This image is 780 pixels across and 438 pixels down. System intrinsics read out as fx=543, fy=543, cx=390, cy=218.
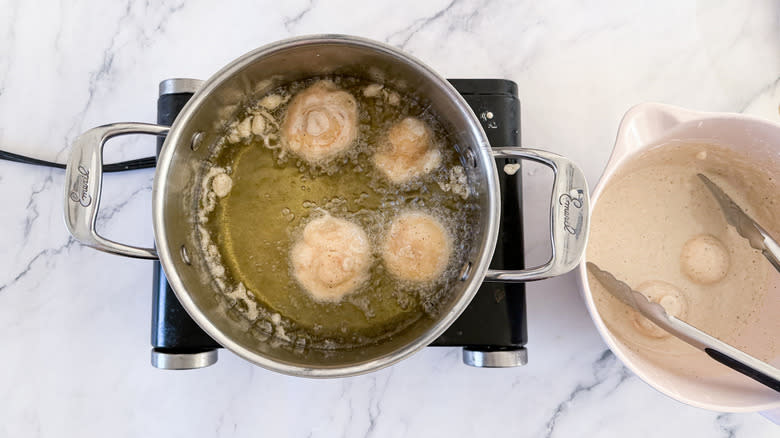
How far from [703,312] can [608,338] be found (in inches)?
7.6

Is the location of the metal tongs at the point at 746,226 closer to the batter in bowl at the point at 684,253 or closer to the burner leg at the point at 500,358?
the batter in bowl at the point at 684,253

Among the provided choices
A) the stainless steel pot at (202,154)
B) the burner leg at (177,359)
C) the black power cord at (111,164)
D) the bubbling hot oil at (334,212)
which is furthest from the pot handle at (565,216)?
the black power cord at (111,164)

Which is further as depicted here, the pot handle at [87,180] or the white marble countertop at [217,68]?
the white marble countertop at [217,68]

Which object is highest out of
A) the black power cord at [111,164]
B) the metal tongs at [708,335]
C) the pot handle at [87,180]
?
the black power cord at [111,164]

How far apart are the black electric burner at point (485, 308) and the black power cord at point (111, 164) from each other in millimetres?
143

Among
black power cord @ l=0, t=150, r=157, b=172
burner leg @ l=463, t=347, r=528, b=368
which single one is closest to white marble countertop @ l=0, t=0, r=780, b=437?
black power cord @ l=0, t=150, r=157, b=172

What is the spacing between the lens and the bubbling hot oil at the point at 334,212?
65 cm

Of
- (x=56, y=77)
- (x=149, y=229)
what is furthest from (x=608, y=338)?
(x=56, y=77)

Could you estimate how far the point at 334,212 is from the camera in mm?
666

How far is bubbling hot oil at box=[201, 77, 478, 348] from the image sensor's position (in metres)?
0.65

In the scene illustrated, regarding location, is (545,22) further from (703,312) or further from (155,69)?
(155,69)

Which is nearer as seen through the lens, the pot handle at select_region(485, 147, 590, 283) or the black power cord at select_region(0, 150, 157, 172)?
the pot handle at select_region(485, 147, 590, 283)

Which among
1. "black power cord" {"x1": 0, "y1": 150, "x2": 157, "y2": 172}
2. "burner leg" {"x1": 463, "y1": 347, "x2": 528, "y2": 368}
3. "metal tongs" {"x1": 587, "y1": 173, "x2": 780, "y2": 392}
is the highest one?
"black power cord" {"x1": 0, "y1": 150, "x2": 157, "y2": 172}

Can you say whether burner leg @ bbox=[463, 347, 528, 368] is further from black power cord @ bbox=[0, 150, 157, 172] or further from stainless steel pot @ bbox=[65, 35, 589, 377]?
black power cord @ bbox=[0, 150, 157, 172]
